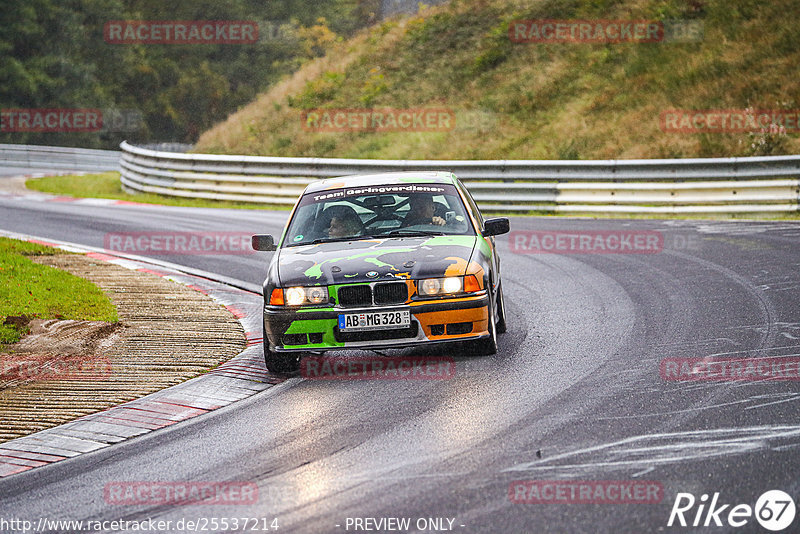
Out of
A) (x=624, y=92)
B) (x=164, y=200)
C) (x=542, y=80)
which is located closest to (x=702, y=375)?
(x=164, y=200)

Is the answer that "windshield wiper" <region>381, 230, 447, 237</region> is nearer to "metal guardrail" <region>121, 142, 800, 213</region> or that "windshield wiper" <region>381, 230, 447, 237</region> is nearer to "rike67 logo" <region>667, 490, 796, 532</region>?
"rike67 logo" <region>667, 490, 796, 532</region>

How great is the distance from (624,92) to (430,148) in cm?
604

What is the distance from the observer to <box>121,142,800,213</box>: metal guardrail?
1828 centimetres

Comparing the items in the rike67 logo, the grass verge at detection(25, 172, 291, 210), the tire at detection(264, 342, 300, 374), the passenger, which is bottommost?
the rike67 logo

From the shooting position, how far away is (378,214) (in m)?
9.15

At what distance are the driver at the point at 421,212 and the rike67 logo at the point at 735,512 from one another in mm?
4671

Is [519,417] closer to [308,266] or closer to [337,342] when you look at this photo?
[337,342]

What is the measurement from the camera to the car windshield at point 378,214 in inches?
353

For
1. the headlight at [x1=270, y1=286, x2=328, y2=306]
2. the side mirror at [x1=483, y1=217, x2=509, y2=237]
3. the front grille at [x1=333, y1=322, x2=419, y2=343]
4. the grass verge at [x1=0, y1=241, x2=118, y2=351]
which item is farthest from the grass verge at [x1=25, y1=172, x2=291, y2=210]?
the front grille at [x1=333, y1=322, x2=419, y2=343]

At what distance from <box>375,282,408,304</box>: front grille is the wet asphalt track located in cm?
67

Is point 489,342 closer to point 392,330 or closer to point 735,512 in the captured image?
point 392,330

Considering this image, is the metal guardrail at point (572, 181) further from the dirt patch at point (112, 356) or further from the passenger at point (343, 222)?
the passenger at point (343, 222)

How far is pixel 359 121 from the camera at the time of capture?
3447cm

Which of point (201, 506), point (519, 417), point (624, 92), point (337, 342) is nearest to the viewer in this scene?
point (201, 506)
